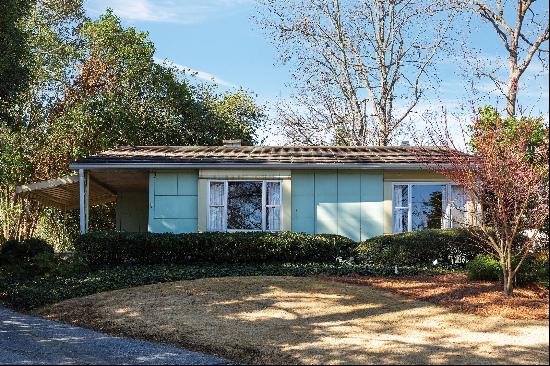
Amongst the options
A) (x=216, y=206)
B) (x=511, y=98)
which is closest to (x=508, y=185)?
(x=216, y=206)

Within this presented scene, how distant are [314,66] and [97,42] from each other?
1040 centimetres

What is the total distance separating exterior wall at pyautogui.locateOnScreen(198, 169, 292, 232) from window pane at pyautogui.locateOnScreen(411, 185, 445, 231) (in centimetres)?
367

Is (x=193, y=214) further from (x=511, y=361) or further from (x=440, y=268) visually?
(x=511, y=361)

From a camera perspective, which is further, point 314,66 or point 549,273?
point 314,66

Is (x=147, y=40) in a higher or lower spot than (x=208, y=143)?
higher

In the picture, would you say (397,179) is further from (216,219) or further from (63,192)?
(63,192)

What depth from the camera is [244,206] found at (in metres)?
18.4

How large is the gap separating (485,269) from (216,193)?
27.0 feet

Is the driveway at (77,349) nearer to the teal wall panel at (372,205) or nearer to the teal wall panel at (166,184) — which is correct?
the teal wall panel at (166,184)

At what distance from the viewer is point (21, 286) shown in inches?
566

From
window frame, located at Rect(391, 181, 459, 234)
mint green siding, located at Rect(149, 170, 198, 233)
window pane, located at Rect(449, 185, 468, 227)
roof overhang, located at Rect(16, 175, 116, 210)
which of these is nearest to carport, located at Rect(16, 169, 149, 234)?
roof overhang, located at Rect(16, 175, 116, 210)

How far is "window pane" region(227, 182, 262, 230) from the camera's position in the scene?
721 inches

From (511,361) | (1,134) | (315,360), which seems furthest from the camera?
(1,134)

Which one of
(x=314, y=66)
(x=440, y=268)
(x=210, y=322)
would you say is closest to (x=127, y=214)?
(x=314, y=66)
